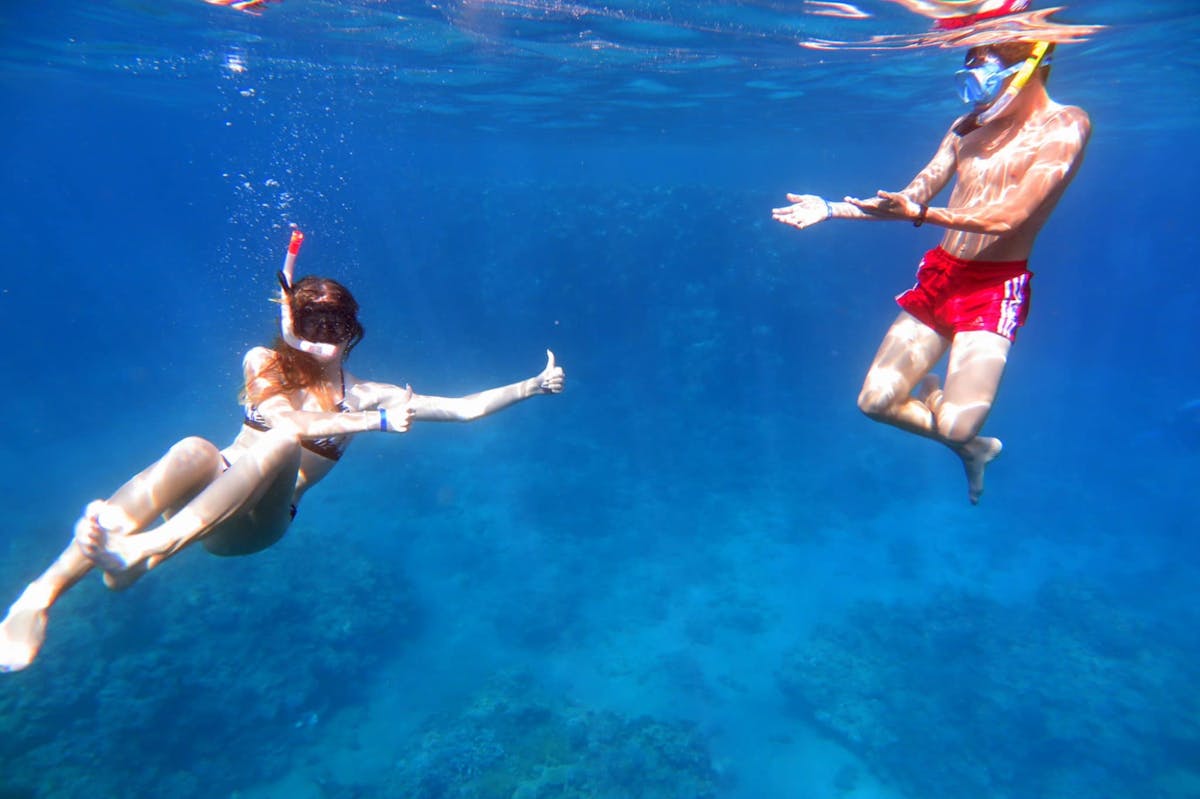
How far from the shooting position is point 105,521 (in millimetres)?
3637

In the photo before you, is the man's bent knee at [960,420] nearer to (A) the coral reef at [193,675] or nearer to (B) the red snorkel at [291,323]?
(B) the red snorkel at [291,323]

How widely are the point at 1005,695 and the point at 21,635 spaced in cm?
1577

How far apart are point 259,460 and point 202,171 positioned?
83362 millimetres

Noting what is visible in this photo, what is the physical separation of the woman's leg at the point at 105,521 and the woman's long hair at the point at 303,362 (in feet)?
1.97

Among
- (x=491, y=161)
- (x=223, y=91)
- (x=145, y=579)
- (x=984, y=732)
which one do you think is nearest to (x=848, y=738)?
(x=984, y=732)

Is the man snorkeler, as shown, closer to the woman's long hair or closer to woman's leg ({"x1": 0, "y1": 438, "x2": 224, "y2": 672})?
the woman's long hair

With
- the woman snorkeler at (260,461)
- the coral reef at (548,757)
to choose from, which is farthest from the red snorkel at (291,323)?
the coral reef at (548,757)

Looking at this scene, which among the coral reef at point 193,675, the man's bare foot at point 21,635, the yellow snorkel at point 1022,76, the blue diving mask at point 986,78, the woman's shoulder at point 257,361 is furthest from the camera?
the coral reef at point 193,675

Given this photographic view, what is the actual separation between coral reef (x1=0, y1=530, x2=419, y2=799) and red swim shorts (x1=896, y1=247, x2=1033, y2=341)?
41.6ft

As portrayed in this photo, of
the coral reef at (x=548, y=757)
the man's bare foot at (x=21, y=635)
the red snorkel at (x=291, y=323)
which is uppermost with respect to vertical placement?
the red snorkel at (x=291, y=323)

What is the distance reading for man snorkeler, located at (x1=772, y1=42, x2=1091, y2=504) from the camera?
416cm

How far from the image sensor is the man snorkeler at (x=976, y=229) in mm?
4164

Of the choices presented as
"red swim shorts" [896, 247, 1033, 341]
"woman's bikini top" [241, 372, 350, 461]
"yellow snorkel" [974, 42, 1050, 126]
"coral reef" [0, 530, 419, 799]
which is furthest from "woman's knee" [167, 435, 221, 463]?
"coral reef" [0, 530, 419, 799]

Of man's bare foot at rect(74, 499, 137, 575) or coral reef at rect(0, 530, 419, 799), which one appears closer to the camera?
man's bare foot at rect(74, 499, 137, 575)
